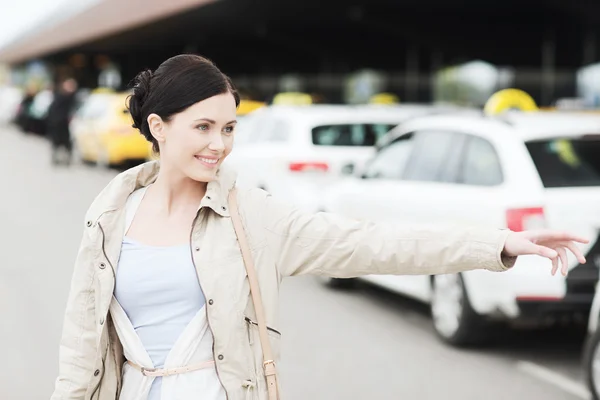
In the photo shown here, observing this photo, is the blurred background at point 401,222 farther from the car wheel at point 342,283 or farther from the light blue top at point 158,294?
the light blue top at point 158,294

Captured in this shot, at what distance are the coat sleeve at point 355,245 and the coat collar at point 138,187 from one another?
10cm

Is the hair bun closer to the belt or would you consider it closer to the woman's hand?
the belt

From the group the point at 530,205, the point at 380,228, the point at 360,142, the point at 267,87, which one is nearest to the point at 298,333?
the point at 530,205

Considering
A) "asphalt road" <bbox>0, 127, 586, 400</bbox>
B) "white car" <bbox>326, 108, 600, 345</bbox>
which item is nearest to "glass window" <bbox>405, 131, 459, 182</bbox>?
"white car" <bbox>326, 108, 600, 345</bbox>

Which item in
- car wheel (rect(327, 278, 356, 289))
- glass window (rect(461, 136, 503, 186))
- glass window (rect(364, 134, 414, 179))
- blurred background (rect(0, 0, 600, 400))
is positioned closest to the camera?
blurred background (rect(0, 0, 600, 400))

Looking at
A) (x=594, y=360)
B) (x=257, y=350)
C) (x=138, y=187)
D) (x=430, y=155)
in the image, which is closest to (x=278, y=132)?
(x=430, y=155)

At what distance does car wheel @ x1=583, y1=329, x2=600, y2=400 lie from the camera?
5.98 metres

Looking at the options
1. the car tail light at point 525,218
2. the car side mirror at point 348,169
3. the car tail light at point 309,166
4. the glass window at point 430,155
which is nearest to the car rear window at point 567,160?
the car tail light at point 525,218

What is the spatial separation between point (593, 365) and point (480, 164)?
203cm

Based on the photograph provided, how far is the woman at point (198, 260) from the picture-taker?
268 centimetres

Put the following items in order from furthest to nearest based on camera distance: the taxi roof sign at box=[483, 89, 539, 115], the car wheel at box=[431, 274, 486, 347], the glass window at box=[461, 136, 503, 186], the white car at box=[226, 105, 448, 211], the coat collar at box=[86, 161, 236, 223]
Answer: the white car at box=[226, 105, 448, 211], the taxi roof sign at box=[483, 89, 539, 115], the car wheel at box=[431, 274, 486, 347], the glass window at box=[461, 136, 503, 186], the coat collar at box=[86, 161, 236, 223]

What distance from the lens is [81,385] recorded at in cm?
277

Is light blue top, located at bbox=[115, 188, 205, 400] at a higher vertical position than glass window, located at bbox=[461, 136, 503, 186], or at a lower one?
higher

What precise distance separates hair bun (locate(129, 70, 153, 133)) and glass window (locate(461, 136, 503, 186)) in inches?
183
